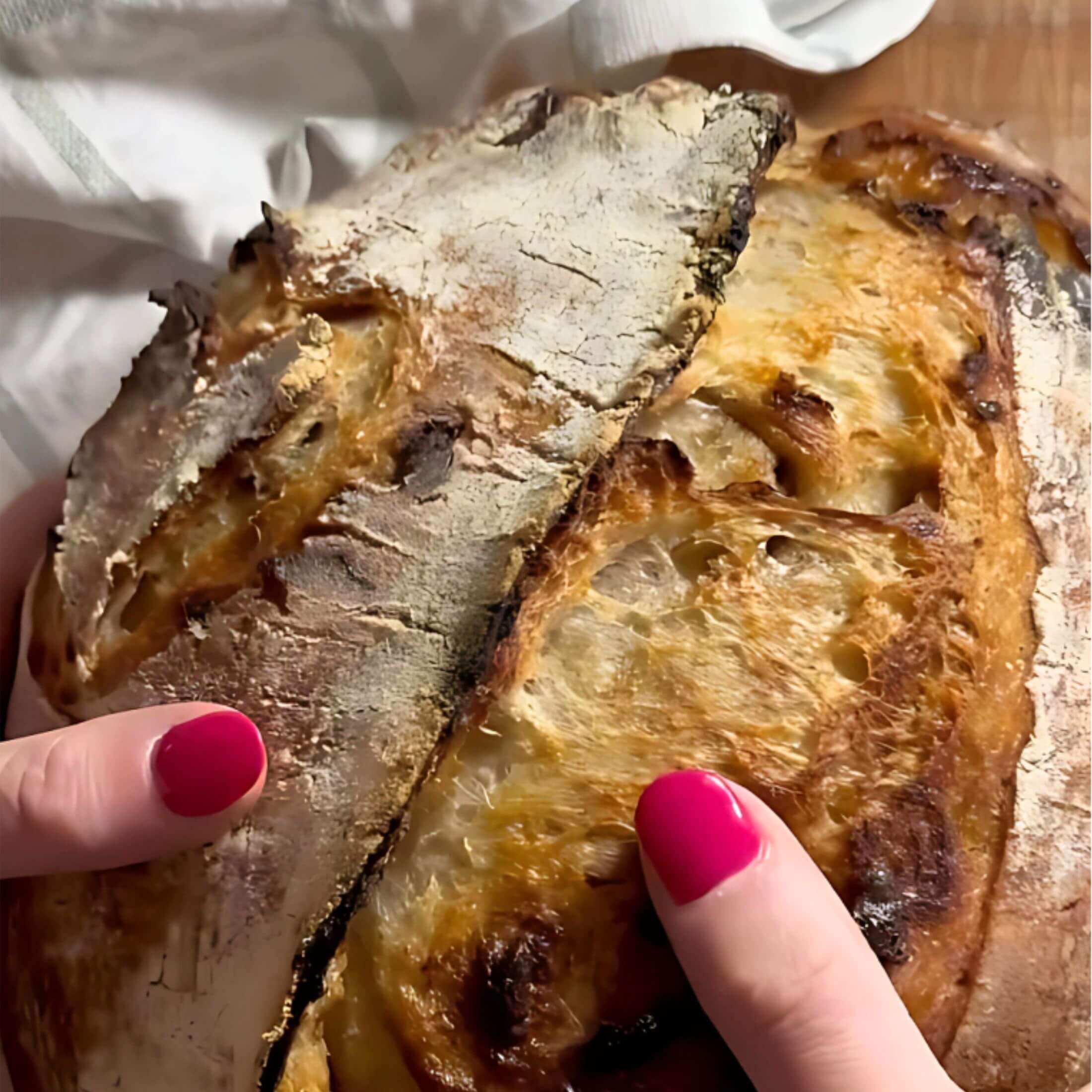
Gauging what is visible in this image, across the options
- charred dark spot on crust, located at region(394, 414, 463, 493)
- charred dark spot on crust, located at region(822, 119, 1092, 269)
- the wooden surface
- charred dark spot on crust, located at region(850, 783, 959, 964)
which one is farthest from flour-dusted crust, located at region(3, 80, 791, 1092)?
the wooden surface

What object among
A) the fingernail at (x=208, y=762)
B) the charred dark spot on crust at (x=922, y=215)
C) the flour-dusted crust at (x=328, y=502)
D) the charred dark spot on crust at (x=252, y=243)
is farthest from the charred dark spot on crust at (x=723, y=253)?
the fingernail at (x=208, y=762)

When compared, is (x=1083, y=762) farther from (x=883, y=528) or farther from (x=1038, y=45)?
(x=1038, y=45)

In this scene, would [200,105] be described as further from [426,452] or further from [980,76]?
[980,76]

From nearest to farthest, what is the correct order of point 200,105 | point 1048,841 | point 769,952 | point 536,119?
point 769,952, point 1048,841, point 536,119, point 200,105

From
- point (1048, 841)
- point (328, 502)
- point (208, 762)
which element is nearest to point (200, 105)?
point (328, 502)

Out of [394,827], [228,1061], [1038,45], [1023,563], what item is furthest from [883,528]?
[1038,45]

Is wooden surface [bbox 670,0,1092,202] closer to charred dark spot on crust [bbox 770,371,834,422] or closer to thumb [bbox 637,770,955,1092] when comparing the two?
charred dark spot on crust [bbox 770,371,834,422]

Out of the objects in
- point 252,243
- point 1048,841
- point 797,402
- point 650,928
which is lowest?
point 1048,841

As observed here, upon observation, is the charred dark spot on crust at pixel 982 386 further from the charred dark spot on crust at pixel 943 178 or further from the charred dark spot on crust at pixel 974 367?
the charred dark spot on crust at pixel 943 178
